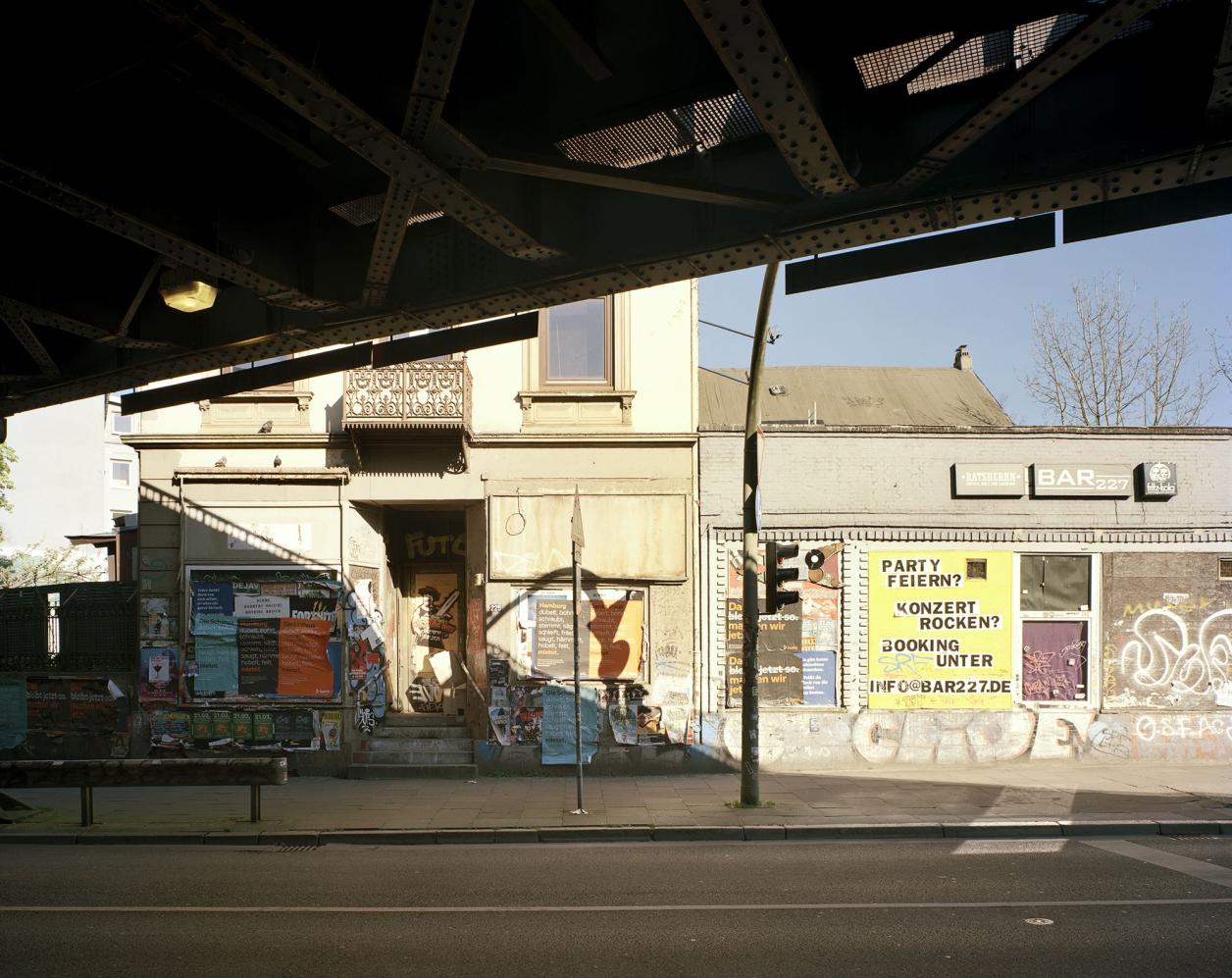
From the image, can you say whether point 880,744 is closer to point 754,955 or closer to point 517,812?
point 517,812

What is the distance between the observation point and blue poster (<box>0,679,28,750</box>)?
1475 cm

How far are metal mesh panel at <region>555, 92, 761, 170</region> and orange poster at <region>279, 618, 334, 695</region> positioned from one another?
9964mm

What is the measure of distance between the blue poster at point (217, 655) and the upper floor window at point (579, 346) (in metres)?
6.19

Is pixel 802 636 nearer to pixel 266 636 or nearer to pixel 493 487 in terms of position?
pixel 493 487

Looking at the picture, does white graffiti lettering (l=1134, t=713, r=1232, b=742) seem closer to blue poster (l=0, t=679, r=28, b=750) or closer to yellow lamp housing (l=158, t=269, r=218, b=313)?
yellow lamp housing (l=158, t=269, r=218, b=313)

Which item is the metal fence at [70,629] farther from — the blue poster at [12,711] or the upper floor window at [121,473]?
the upper floor window at [121,473]

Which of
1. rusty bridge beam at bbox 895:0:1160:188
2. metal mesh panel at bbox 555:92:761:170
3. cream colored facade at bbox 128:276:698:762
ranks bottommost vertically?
cream colored facade at bbox 128:276:698:762

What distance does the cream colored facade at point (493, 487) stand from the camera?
46.5 feet

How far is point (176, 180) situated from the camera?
634 cm

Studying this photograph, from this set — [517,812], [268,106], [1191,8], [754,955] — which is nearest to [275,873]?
[517,812]

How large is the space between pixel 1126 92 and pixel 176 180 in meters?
5.86

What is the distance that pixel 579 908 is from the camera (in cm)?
741

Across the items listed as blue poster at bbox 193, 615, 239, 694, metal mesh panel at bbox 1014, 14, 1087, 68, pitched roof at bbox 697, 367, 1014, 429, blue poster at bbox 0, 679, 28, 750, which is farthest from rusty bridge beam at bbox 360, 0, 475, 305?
pitched roof at bbox 697, 367, 1014, 429

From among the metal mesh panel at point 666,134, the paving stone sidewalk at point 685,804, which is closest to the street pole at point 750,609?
the paving stone sidewalk at point 685,804
